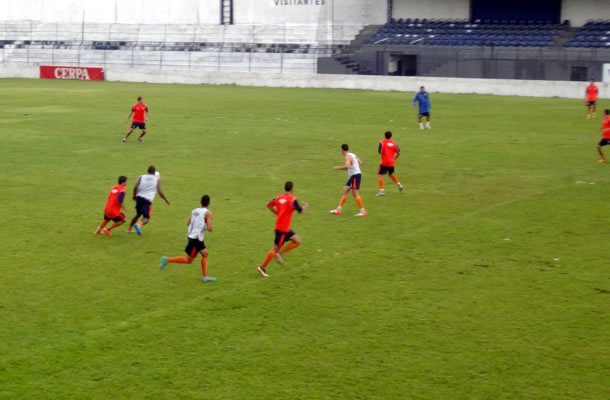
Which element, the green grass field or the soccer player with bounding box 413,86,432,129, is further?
the soccer player with bounding box 413,86,432,129

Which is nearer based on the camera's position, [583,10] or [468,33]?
[583,10]

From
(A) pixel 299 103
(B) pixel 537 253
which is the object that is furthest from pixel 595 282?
(A) pixel 299 103

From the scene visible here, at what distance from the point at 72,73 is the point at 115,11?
1274 centimetres

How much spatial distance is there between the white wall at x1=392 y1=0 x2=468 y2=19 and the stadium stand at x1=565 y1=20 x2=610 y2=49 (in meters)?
9.49

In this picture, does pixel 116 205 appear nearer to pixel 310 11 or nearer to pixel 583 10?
pixel 583 10

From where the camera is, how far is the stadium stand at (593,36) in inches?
1980

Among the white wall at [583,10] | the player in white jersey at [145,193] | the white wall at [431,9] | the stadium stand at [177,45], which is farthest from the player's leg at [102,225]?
the white wall at [431,9]

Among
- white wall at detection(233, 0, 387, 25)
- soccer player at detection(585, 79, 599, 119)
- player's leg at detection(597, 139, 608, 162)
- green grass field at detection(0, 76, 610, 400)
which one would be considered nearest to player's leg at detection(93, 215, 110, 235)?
green grass field at detection(0, 76, 610, 400)

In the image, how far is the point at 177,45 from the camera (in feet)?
226

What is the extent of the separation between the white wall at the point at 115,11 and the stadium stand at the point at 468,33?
60.3 feet

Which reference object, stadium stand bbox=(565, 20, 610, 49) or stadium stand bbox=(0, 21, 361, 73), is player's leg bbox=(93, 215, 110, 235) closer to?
stadium stand bbox=(565, 20, 610, 49)

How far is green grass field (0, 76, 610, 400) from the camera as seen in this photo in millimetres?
9570

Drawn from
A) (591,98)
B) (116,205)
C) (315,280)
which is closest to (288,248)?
(315,280)

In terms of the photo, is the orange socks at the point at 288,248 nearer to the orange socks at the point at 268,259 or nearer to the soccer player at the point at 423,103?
the orange socks at the point at 268,259
